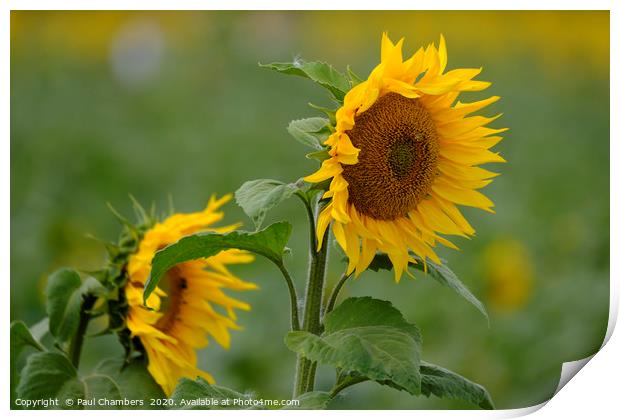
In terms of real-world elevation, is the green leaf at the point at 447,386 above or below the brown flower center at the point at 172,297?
below

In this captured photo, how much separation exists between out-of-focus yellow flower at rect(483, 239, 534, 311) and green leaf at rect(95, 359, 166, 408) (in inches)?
31.0

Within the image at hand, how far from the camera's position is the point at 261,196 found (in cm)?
79

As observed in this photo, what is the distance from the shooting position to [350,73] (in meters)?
0.83

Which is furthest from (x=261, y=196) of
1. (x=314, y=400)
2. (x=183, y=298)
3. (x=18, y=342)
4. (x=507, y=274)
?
(x=507, y=274)

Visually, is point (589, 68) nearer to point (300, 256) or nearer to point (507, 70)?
point (507, 70)

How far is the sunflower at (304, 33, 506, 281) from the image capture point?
0.81 metres

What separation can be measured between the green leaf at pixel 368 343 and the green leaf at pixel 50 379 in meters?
0.31

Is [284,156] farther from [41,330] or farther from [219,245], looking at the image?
[219,245]

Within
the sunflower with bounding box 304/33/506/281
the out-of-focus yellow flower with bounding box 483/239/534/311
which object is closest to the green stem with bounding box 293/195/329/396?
the sunflower with bounding box 304/33/506/281

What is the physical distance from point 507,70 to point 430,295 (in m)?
0.43

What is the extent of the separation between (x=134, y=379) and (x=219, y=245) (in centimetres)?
25

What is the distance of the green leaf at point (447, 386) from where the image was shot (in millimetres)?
828

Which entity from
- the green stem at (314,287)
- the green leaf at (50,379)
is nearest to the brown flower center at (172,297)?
the green leaf at (50,379)

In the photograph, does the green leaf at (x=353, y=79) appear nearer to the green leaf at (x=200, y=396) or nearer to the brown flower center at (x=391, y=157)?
the brown flower center at (x=391, y=157)
